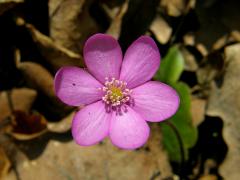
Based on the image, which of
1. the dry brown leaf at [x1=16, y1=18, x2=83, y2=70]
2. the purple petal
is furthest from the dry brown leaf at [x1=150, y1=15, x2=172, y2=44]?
the purple petal

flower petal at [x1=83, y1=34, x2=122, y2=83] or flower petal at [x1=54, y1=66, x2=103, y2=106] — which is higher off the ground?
flower petal at [x1=83, y1=34, x2=122, y2=83]

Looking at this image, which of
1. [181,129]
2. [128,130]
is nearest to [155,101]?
[128,130]

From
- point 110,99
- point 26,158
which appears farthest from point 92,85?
point 26,158

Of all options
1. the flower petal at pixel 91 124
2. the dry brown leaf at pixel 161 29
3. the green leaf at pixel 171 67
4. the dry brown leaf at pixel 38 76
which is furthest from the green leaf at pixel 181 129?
the dry brown leaf at pixel 38 76

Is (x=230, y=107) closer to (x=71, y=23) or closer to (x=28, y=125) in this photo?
(x=71, y=23)

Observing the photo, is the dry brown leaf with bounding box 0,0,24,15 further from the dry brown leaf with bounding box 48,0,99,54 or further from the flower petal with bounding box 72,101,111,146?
the flower petal with bounding box 72,101,111,146

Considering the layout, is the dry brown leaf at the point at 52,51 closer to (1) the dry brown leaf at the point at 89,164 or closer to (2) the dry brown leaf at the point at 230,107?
(1) the dry brown leaf at the point at 89,164
